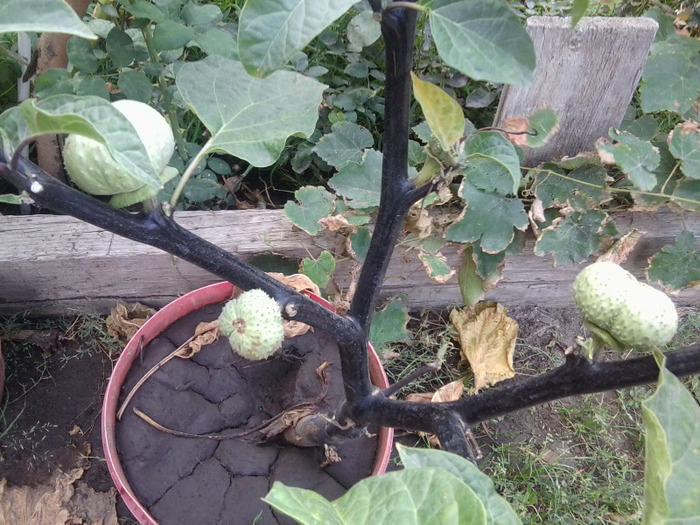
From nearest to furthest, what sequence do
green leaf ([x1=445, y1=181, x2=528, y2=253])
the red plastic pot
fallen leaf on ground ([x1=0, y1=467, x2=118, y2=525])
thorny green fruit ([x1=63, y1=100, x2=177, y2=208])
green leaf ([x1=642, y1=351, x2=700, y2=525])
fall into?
green leaf ([x1=642, y1=351, x2=700, y2=525])
thorny green fruit ([x1=63, y1=100, x2=177, y2=208])
the red plastic pot
fallen leaf on ground ([x1=0, y1=467, x2=118, y2=525])
green leaf ([x1=445, y1=181, x2=528, y2=253])

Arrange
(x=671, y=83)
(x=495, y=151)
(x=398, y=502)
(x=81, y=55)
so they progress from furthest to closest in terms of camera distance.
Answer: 1. (x=671, y=83)
2. (x=81, y=55)
3. (x=495, y=151)
4. (x=398, y=502)

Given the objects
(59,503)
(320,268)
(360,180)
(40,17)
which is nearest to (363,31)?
(360,180)

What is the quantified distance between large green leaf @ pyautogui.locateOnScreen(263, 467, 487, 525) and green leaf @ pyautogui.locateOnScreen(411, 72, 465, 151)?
0.36m

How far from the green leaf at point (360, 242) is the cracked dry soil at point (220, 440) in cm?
24

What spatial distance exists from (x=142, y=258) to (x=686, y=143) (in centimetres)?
152

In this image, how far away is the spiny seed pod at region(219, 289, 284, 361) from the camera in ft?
2.40

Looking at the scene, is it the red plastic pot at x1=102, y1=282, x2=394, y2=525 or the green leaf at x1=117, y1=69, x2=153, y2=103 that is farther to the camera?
the green leaf at x1=117, y1=69, x2=153, y2=103

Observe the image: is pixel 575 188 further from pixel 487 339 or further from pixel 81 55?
pixel 81 55

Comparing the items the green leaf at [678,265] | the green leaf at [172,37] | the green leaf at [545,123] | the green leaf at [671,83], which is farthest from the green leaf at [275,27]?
the green leaf at [678,265]

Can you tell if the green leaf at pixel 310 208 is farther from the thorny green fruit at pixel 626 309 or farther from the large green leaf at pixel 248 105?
the thorny green fruit at pixel 626 309

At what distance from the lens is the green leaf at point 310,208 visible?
4.74ft

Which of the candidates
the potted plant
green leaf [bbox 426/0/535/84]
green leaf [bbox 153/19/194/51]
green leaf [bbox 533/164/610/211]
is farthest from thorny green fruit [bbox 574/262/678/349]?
green leaf [bbox 153/19/194/51]

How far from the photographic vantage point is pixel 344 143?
1.62 m

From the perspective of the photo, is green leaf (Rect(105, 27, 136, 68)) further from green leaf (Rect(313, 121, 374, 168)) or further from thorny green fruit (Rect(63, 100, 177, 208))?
thorny green fruit (Rect(63, 100, 177, 208))
